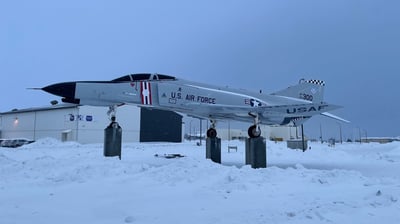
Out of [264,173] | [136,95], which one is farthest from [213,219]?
[136,95]

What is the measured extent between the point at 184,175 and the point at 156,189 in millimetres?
1172

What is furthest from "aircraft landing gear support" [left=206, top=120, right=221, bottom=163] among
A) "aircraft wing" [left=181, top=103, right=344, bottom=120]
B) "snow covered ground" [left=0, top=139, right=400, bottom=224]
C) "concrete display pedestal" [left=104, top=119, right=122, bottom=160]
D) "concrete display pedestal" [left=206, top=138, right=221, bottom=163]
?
"snow covered ground" [left=0, top=139, right=400, bottom=224]

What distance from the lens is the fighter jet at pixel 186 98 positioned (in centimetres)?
1343

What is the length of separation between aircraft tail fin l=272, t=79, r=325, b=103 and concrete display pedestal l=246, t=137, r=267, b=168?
672cm

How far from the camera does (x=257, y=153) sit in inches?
504

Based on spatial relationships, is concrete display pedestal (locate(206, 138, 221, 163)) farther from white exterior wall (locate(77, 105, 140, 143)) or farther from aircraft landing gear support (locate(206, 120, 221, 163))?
white exterior wall (locate(77, 105, 140, 143))

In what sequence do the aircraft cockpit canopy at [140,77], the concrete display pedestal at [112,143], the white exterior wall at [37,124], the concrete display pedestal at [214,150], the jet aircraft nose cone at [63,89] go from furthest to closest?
the white exterior wall at [37,124] < the concrete display pedestal at [214,150] < the aircraft cockpit canopy at [140,77] < the concrete display pedestal at [112,143] < the jet aircraft nose cone at [63,89]

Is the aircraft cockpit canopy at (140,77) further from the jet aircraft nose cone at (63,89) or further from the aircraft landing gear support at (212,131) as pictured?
the aircraft landing gear support at (212,131)

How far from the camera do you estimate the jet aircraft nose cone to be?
1293cm

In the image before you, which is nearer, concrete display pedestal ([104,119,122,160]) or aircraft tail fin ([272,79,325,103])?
concrete display pedestal ([104,119,122,160])

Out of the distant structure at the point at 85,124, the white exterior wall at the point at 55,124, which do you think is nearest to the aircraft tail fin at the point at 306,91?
the distant structure at the point at 85,124

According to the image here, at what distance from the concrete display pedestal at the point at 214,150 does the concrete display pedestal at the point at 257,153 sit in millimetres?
2576

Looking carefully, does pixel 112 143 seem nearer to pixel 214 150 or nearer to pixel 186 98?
pixel 186 98

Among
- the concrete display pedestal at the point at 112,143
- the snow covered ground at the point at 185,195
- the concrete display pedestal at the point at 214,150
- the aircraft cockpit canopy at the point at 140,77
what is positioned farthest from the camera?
the concrete display pedestal at the point at 214,150
